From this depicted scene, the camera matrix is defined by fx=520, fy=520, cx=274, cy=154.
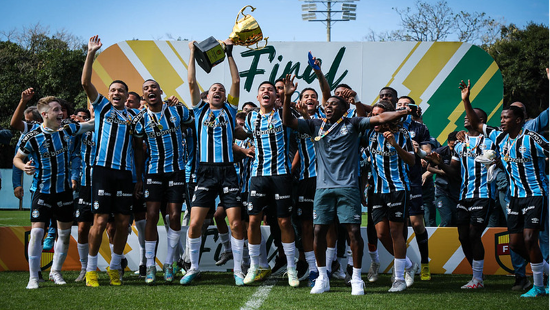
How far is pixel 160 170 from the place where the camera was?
6.85 meters

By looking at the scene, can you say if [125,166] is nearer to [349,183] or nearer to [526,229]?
[349,183]

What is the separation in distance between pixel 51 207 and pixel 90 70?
187cm

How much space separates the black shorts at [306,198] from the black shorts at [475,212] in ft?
6.75

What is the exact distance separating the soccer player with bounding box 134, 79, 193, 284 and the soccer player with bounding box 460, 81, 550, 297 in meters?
3.84

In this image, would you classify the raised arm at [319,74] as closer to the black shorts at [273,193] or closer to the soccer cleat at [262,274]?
the black shorts at [273,193]

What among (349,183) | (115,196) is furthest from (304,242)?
(115,196)

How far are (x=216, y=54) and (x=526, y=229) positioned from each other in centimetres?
450

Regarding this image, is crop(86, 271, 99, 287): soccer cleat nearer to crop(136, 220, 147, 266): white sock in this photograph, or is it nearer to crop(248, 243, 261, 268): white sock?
crop(136, 220, 147, 266): white sock

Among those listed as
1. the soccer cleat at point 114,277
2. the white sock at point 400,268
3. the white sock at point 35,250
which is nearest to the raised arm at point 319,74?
the white sock at point 400,268

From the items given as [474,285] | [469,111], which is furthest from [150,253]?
[469,111]

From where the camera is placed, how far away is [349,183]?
613cm

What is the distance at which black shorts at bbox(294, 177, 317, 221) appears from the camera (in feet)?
22.7

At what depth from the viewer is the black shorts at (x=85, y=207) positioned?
696 centimetres

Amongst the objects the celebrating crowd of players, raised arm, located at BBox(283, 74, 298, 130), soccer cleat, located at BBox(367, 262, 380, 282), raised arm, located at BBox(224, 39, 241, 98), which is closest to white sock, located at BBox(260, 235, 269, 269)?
the celebrating crowd of players
